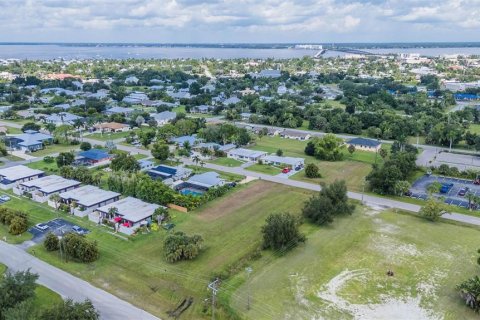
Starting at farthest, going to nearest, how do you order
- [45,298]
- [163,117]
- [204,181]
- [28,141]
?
[163,117]
[28,141]
[204,181]
[45,298]

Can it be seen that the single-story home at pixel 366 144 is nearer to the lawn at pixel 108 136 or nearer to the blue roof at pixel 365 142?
the blue roof at pixel 365 142

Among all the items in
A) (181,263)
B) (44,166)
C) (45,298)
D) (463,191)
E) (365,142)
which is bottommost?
(181,263)

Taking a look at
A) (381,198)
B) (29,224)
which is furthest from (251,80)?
(29,224)

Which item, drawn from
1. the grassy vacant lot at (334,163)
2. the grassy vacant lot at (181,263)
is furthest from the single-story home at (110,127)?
the grassy vacant lot at (181,263)

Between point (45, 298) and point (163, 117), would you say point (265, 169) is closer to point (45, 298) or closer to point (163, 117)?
point (45, 298)

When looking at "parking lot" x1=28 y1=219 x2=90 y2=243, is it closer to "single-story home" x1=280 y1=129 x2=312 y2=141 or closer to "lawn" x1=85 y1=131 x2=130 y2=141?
"lawn" x1=85 y1=131 x2=130 y2=141

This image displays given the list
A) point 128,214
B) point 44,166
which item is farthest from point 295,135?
point 128,214
